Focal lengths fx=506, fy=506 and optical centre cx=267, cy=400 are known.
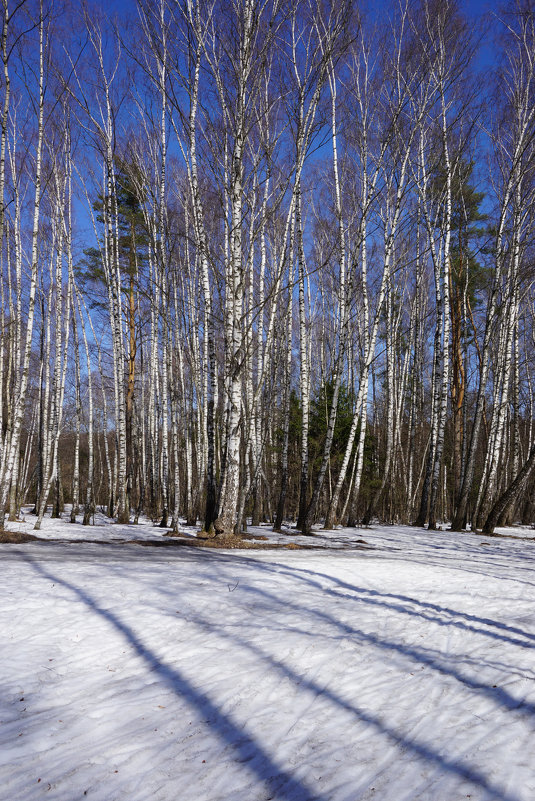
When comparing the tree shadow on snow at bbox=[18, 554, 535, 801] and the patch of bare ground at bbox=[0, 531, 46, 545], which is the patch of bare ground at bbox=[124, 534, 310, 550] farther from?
the tree shadow on snow at bbox=[18, 554, 535, 801]

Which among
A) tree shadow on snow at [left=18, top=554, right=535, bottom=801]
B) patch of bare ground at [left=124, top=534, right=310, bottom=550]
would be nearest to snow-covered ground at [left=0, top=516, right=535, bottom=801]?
tree shadow on snow at [left=18, top=554, right=535, bottom=801]

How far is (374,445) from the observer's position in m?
18.3

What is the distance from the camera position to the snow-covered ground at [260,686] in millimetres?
2213

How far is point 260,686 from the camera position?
3045 mm

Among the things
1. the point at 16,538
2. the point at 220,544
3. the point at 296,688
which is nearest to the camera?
the point at 296,688

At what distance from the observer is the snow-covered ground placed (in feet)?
7.26

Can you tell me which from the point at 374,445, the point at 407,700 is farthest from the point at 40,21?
the point at 374,445

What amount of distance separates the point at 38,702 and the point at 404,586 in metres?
3.86

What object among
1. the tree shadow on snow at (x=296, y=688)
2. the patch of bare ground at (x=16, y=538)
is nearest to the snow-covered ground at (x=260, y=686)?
the tree shadow on snow at (x=296, y=688)

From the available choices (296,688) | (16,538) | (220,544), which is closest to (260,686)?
(296,688)

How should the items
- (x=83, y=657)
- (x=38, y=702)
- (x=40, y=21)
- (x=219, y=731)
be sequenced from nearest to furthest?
(x=219, y=731) < (x=38, y=702) < (x=83, y=657) < (x=40, y=21)

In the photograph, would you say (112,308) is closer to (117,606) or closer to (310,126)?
(310,126)

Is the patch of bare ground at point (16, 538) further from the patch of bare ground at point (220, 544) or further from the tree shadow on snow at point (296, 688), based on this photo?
the tree shadow on snow at point (296, 688)

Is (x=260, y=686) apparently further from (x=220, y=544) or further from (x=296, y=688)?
(x=220, y=544)
